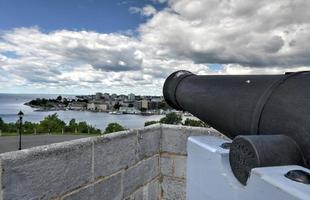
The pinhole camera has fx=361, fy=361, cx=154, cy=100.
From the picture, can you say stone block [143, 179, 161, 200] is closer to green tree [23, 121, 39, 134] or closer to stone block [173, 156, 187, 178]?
stone block [173, 156, 187, 178]

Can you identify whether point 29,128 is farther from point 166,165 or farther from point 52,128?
point 166,165

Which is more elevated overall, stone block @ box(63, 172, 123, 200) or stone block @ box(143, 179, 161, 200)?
stone block @ box(63, 172, 123, 200)

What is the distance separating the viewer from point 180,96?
2.29m

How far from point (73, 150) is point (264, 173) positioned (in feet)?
5.25

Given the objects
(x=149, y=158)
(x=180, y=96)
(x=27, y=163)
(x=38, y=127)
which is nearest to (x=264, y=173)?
(x=180, y=96)

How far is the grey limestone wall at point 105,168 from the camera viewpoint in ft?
6.61

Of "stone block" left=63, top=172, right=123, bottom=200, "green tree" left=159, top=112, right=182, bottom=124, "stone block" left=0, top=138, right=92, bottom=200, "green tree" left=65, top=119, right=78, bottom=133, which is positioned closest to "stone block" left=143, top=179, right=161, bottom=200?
"stone block" left=63, top=172, right=123, bottom=200

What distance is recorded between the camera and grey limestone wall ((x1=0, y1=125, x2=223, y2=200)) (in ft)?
6.61

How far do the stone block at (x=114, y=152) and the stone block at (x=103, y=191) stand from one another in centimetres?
6

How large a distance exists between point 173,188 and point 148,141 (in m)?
0.63

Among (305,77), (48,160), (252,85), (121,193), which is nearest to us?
(305,77)

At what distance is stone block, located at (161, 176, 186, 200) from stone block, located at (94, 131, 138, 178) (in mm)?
647

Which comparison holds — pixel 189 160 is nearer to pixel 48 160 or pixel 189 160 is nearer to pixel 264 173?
pixel 264 173

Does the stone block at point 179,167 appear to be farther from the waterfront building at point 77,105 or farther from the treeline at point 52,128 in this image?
the waterfront building at point 77,105
